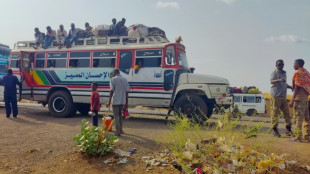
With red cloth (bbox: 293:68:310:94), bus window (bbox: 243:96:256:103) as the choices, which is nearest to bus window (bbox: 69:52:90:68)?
red cloth (bbox: 293:68:310:94)

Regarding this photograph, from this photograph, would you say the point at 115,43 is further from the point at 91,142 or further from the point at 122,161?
the point at 122,161

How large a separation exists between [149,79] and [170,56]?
1.05 metres

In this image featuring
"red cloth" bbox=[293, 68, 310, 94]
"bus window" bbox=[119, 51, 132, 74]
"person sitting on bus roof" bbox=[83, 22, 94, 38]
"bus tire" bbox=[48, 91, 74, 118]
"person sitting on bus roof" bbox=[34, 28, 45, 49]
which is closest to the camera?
"red cloth" bbox=[293, 68, 310, 94]

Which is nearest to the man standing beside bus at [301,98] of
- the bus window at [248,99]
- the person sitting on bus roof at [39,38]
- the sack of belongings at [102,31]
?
the sack of belongings at [102,31]

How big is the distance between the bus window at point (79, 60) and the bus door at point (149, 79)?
6.49 feet

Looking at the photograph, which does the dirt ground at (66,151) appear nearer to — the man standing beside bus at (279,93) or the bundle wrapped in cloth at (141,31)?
the man standing beside bus at (279,93)

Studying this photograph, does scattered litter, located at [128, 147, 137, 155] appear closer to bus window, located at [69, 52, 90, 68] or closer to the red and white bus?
the red and white bus

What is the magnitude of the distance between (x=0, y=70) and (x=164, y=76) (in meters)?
11.6

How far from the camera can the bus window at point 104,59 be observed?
344 inches

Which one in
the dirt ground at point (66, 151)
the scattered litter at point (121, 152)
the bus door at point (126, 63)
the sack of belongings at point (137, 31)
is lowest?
the dirt ground at point (66, 151)

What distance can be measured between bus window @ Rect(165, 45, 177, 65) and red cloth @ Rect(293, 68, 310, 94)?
3.64 m

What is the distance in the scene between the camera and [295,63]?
5.85m

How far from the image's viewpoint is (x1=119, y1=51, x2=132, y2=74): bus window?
336 inches

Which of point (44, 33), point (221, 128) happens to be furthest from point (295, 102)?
point (44, 33)
